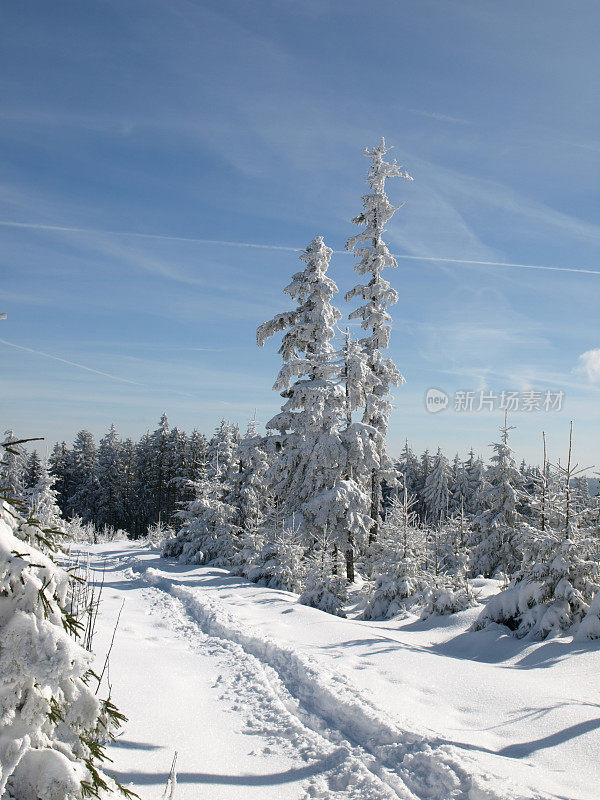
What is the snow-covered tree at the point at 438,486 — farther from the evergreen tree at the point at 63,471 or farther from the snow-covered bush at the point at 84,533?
the evergreen tree at the point at 63,471

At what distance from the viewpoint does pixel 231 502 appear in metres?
24.1

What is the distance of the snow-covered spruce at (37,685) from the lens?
7.39ft

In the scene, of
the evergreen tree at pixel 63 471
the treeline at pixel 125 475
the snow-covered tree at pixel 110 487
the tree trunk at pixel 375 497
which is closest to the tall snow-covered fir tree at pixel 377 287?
the tree trunk at pixel 375 497

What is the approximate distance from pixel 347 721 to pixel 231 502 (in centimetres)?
1883

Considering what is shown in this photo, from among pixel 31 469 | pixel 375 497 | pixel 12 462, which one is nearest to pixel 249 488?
pixel 375 497

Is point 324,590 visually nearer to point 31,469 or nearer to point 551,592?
point 551,592

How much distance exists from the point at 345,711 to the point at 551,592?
255 inches

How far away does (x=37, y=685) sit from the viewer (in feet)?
7.70

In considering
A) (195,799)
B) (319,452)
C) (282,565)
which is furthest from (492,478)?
(195,799)

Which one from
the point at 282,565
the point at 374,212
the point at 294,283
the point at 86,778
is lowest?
the point at 282,565

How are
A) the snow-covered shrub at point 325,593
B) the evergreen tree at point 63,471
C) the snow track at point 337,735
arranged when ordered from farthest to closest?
the evergreen tree at point 63,471 < the snow-covered shrub at point 325,593 < the snow track at point 337,735

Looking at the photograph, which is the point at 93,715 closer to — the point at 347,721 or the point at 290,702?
the point at 347,721

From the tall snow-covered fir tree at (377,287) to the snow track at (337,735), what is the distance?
1418 cm

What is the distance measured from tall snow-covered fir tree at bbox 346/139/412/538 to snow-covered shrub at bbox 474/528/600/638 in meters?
10.9
